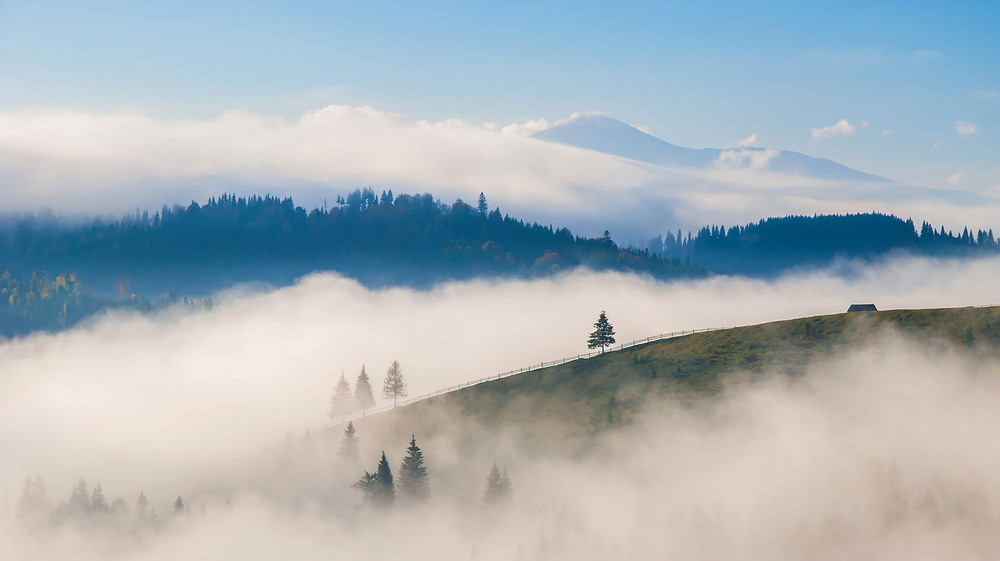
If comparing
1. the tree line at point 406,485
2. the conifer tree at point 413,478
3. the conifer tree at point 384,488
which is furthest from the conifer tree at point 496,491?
the conifer tree at point 384,488

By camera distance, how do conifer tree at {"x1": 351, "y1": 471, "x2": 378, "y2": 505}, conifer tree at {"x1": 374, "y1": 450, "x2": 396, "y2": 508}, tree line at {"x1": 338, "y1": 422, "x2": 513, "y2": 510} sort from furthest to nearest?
1. conifer tree at {"x1": 351, "y1": 471, "x2": 378, "y2": 505}
2. conifer tree at {"x1": 374, "y1": 450, "x2": 396, "y2": 508}
3. tree line at {"x1": 338, "y1": 422, "x2": 513, "y2": 510}

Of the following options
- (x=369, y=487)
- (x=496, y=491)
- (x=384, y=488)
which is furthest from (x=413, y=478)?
(x=496, y=491)

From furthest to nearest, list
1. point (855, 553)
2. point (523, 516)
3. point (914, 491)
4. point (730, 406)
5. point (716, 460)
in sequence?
point (730, 406), point (716, 460), point (523, 516), point (914, 491), point (855, 553)

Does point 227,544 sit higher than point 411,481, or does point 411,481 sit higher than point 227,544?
point 411,481

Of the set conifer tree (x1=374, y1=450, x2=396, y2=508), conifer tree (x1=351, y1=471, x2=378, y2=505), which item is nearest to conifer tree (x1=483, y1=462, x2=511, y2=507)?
conifer tree (x1=374, y1=450, x2=396, y2=508)

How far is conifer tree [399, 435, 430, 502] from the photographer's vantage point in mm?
180625

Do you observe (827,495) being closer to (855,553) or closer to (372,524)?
(855,553)

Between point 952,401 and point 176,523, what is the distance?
492ft

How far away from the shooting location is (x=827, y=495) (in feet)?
550

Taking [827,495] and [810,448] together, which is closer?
[827,495]

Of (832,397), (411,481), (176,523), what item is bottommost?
(176,523)

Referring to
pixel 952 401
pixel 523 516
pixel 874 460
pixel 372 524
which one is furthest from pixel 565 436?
pixel 952 401

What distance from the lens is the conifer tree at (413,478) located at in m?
181

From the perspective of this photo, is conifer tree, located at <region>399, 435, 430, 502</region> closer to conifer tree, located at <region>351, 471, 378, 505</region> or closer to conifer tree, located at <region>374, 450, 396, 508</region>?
conifer tree, located at <region>374, 450, 396, 508</region>
